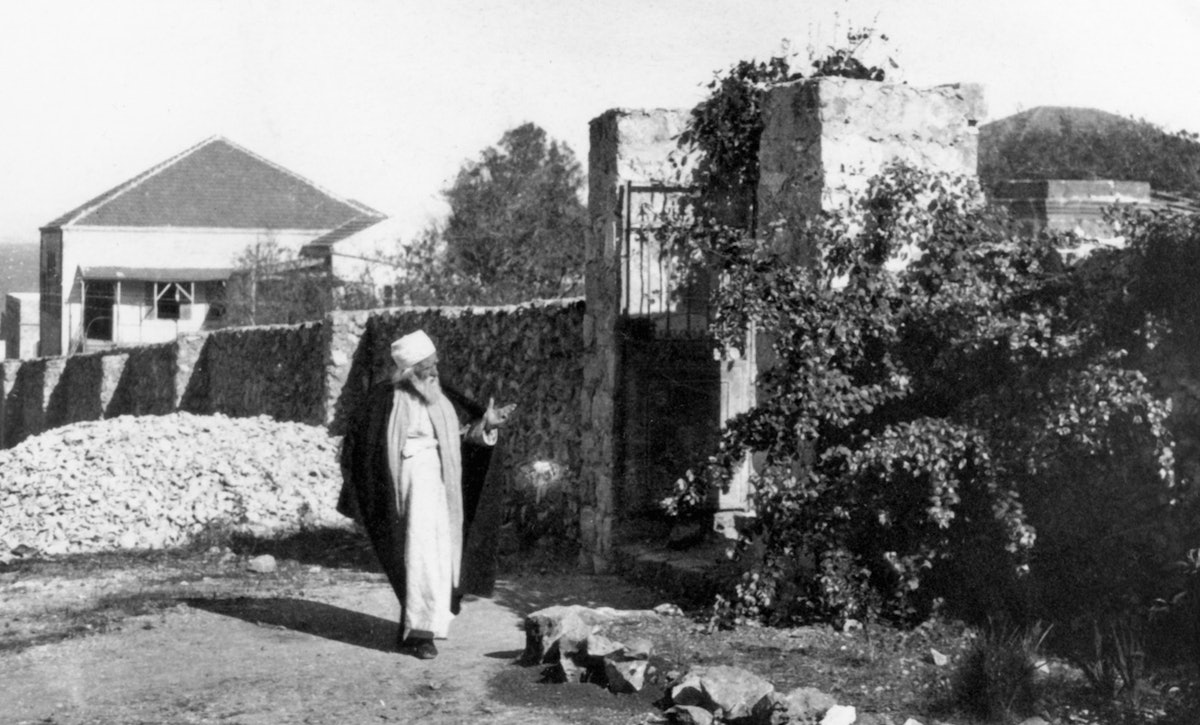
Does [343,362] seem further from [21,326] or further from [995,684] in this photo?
[21,326]

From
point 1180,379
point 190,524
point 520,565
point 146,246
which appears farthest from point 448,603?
point 146,246

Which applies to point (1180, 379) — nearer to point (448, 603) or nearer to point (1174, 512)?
point (1174, 512)

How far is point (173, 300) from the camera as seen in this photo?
45.9 m

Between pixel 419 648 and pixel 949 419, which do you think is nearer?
pixel 949 419

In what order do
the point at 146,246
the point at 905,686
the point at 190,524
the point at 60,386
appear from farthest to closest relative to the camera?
1. the point at 146,246
2. the point at 60,386
3. the point at 190,524
4. the point at 905,686

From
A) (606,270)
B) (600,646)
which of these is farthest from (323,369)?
(600,646)

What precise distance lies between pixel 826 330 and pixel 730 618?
1.56 m

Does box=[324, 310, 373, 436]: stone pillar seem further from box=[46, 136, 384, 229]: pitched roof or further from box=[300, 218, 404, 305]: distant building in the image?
box=[46, 136, 384, 229]: pitched roof

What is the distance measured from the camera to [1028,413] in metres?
6.69

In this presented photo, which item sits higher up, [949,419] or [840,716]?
[949,419]

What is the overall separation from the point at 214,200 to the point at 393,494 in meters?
40.8

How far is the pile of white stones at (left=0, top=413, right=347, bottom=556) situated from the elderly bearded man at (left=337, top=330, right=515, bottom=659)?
5062 mm

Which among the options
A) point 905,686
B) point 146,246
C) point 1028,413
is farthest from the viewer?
point 146,246

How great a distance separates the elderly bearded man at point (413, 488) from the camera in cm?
732
